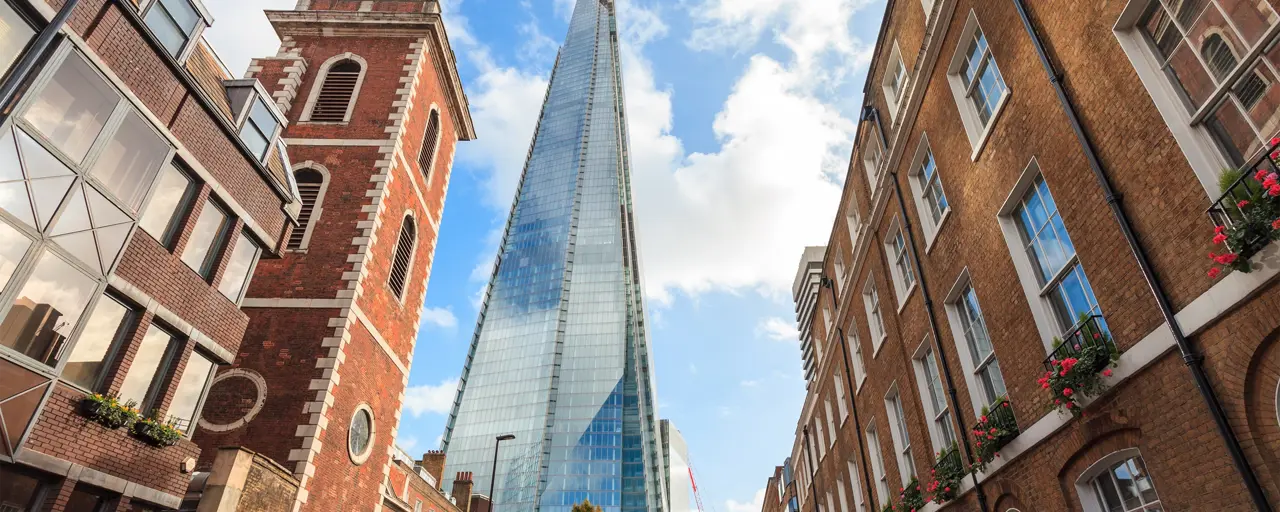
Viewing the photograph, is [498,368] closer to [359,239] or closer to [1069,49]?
[359,239]

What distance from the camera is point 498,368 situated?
120m

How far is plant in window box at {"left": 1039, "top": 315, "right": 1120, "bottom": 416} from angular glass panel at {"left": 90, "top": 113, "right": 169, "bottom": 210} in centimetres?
1470

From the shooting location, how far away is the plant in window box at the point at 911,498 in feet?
50.3

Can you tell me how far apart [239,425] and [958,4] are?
63.4 ft

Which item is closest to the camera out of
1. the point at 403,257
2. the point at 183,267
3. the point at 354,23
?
the point at 183,267

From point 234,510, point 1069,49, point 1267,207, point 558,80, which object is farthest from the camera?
point 558,80

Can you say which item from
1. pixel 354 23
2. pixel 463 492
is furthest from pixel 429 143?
pixel 463 492

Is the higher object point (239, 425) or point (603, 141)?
point (603, 141)

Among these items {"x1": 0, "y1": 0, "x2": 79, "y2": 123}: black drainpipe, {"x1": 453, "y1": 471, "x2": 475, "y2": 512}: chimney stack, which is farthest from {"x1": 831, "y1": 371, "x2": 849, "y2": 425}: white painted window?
{"x1": 0, "y1": 0, "x2": 79, "y2": 123}: black drainpipe

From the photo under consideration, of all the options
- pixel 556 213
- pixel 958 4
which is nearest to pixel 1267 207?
pixel 958 4

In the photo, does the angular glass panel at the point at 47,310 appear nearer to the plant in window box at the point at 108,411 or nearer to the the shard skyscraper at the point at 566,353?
the plant in window box at the point at 108,411

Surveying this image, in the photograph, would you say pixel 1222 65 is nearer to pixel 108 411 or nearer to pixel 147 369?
pixel 108 411

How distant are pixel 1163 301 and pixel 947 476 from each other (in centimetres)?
738

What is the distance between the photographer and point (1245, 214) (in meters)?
5.81
